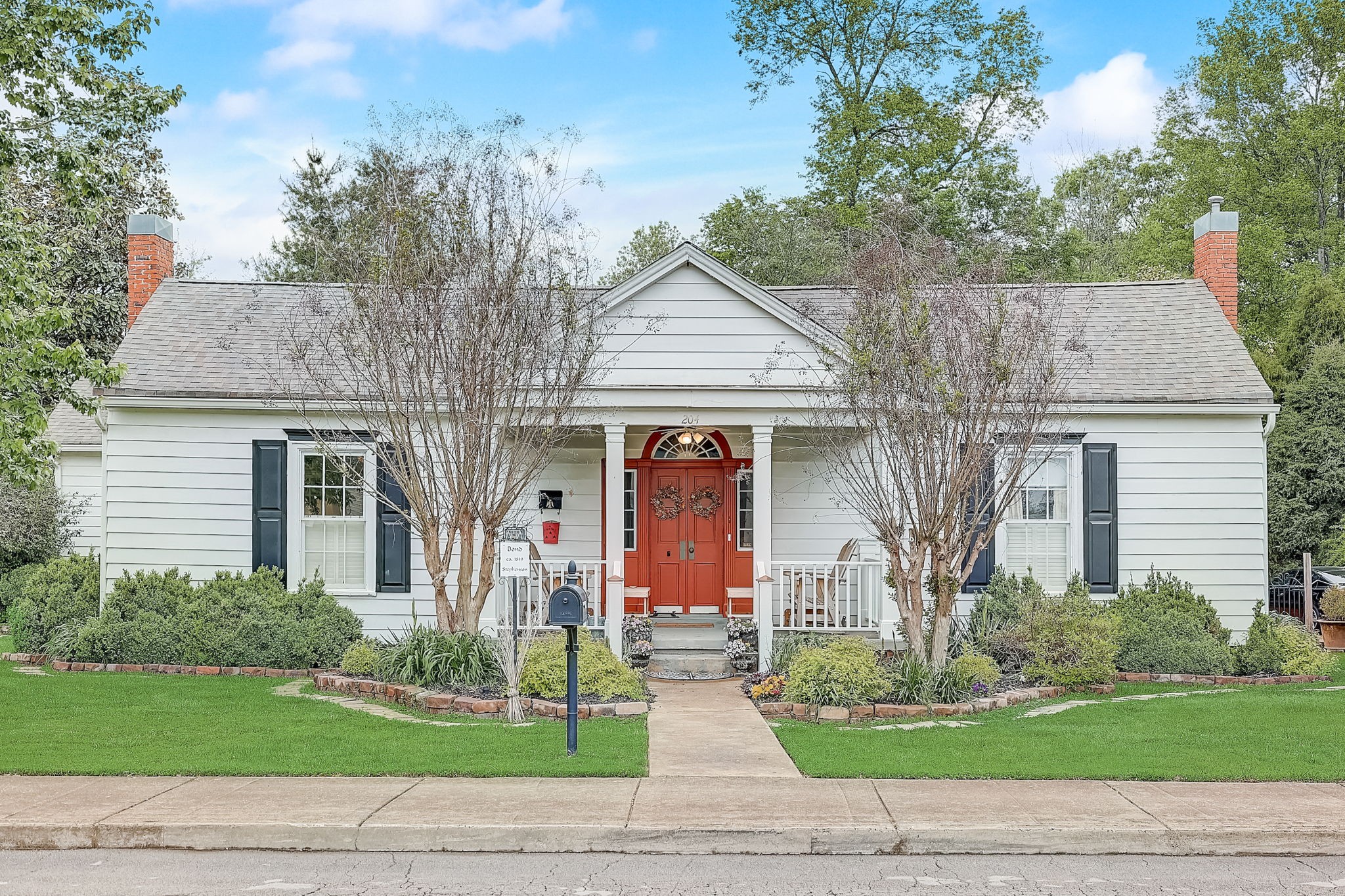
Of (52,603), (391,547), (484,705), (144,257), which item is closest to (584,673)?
(484,705)

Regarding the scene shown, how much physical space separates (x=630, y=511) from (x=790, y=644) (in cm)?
398

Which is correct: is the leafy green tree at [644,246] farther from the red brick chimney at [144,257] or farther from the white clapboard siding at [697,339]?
the white clapboard siding at [697,339]

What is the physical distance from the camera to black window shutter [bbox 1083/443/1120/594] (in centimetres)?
1416

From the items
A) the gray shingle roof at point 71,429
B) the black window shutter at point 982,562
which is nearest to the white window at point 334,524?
the black window shutter at point 982,562

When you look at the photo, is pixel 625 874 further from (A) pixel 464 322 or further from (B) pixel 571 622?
(A) pixel 464 322

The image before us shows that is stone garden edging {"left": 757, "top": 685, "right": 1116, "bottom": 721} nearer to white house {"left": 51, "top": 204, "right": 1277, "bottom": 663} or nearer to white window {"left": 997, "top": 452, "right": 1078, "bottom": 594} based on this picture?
white house {"left": 51, "top": 204, "right": 1277, "bottom": 663}

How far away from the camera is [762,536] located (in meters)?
13.6

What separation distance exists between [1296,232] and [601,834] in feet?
97.0

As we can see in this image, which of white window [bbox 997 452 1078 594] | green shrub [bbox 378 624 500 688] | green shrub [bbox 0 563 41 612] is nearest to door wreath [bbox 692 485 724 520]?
white window [bbox 997 452 1078 594]

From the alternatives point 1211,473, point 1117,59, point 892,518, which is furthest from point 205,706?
point 1117,59

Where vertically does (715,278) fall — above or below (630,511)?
above

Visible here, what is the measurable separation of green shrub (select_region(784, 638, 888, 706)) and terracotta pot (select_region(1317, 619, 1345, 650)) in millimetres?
10062

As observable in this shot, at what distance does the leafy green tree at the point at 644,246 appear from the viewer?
131 feet

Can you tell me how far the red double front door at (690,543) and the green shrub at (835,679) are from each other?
4.69 meters
